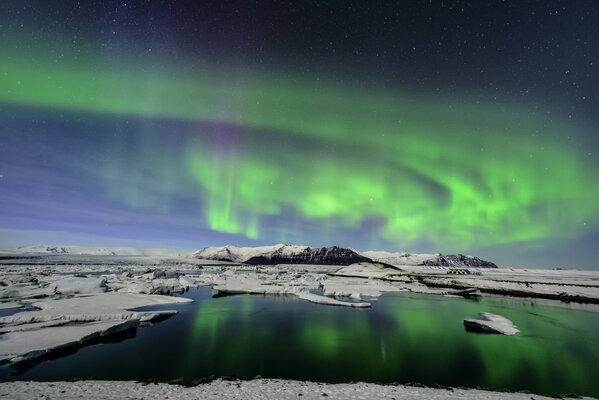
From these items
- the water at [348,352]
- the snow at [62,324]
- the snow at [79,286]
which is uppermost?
the snow at [79,286]

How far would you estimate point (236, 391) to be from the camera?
37.3 ft

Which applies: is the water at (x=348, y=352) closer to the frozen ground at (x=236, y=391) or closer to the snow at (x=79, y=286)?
the frozen ground at (x=236, y=391)

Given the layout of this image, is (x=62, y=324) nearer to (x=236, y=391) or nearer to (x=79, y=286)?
(x=236, y=391)

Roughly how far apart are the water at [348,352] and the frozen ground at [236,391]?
1.47 meters

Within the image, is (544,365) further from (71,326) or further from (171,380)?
(71,326)

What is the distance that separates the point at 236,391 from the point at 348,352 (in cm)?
840

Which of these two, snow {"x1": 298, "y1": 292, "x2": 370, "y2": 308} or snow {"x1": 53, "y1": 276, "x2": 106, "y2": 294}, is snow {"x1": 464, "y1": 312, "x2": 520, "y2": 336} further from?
snow {"x1": 53, "y1": 276, "x2": 106, "y2": 294}

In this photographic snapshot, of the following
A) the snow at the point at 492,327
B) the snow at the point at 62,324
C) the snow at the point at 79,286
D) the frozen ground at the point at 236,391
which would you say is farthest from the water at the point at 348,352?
the snow at the point at 79,286

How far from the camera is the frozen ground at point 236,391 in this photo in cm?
1066

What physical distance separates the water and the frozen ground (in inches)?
58.0

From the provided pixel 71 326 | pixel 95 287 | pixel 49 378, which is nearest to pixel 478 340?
pixel 49 378

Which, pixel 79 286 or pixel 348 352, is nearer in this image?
pixel 348 352

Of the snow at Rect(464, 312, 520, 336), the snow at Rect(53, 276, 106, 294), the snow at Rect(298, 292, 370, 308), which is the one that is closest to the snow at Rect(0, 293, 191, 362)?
the snow at Rect(53, 276, 106, 294)

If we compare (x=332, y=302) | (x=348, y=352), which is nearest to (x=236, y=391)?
(x=348, y=352)
